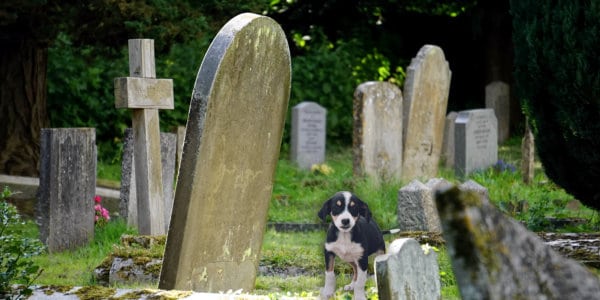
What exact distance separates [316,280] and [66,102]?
10782mm

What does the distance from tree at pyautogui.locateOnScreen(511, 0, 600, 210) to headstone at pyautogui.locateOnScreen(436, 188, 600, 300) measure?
22.2 ft

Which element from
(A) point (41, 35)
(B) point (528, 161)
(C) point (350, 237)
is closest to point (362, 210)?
(C) point (350, 237)

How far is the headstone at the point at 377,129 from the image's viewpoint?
13.6 meters

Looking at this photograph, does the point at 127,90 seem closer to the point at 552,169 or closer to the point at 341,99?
the point at 552,169

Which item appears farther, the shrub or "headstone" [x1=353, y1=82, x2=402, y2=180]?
"headstone" [x1=353, y1=82, x2=402, y2=180]

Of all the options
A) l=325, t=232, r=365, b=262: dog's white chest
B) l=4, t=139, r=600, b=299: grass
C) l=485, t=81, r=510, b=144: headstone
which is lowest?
l=4, t=139, r=600, b=299: grass

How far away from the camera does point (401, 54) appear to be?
22.2 meters

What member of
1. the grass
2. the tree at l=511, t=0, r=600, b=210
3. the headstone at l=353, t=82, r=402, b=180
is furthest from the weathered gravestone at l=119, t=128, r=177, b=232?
the headstone at l=353, t=82, r=402, b=180

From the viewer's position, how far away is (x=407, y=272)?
17.1 ft

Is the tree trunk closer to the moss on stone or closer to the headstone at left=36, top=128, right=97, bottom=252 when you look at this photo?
the headstone at left=36, top=128, right=97, bottom=252

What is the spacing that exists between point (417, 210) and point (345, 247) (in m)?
3.69

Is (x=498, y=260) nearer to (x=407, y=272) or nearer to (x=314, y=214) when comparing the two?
(x=407, y=272)

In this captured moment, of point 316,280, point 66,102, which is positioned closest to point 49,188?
point 316,280

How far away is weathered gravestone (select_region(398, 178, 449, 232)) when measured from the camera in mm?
9422
